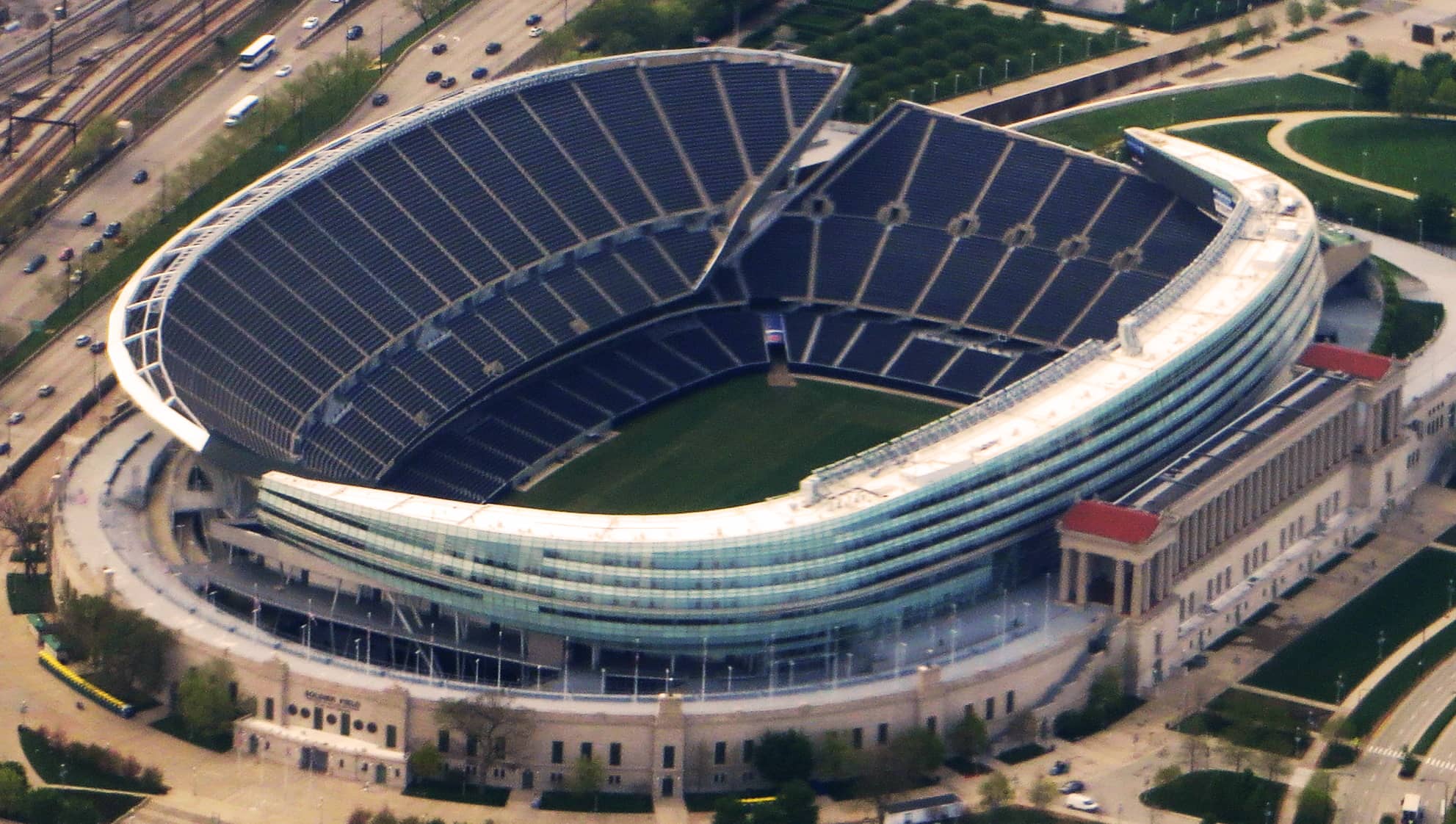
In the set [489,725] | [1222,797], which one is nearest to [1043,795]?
[1222,797]

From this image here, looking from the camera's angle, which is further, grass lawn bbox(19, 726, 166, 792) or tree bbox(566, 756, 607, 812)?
grass lawn bbox(19, 726, 166, 792)

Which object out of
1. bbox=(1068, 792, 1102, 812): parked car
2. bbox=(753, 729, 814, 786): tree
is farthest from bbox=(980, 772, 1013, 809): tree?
bbox=(753, 729, 814, 786): tree

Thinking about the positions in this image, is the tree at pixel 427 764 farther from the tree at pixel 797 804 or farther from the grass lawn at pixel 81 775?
the tree at pixel 797 804

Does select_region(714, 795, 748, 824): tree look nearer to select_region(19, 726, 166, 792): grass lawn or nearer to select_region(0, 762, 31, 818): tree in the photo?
select_region(19, 726, 166, 792): grass lawn

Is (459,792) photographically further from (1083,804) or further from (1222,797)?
(1222,797)

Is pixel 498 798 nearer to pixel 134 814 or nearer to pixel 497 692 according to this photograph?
pixel 497 692
